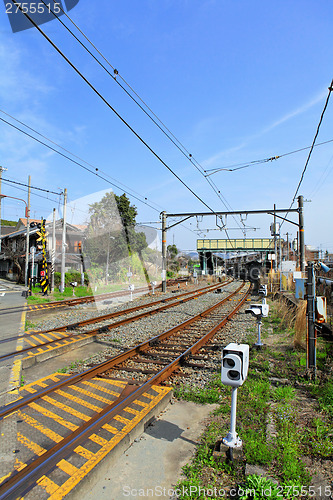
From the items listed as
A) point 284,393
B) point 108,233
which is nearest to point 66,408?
point 284,393

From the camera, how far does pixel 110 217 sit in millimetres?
33719

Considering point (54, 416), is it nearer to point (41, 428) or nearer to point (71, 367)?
point (41, 428)

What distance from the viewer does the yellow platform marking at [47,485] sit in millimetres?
2715

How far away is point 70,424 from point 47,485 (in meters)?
1.21

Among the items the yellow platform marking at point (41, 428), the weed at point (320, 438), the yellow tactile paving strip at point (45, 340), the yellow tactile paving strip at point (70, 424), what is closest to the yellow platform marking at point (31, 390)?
the yellow tactile paving strip at point (70, 424)

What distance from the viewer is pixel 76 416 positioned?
4.18 m

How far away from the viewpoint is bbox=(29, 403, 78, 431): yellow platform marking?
12.9ft

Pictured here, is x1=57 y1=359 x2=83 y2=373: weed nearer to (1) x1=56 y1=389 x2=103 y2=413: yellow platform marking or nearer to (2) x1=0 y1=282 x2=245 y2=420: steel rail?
(2) x1=0 y1=282 x2=245 y2=420: steel rail

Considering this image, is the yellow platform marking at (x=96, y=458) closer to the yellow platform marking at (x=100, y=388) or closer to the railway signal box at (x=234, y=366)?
the yellow platform marking at (x=100, y=388)

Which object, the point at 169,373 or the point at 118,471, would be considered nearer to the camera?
the point at 118,471

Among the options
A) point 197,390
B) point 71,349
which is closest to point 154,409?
point 197,390

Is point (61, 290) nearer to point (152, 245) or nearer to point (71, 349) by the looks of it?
point (71, 349)

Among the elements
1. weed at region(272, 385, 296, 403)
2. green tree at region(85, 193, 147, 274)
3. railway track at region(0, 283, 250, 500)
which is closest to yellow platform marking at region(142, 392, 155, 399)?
railway track at region(0, 283, 250, 500)

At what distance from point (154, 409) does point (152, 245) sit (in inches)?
1647
